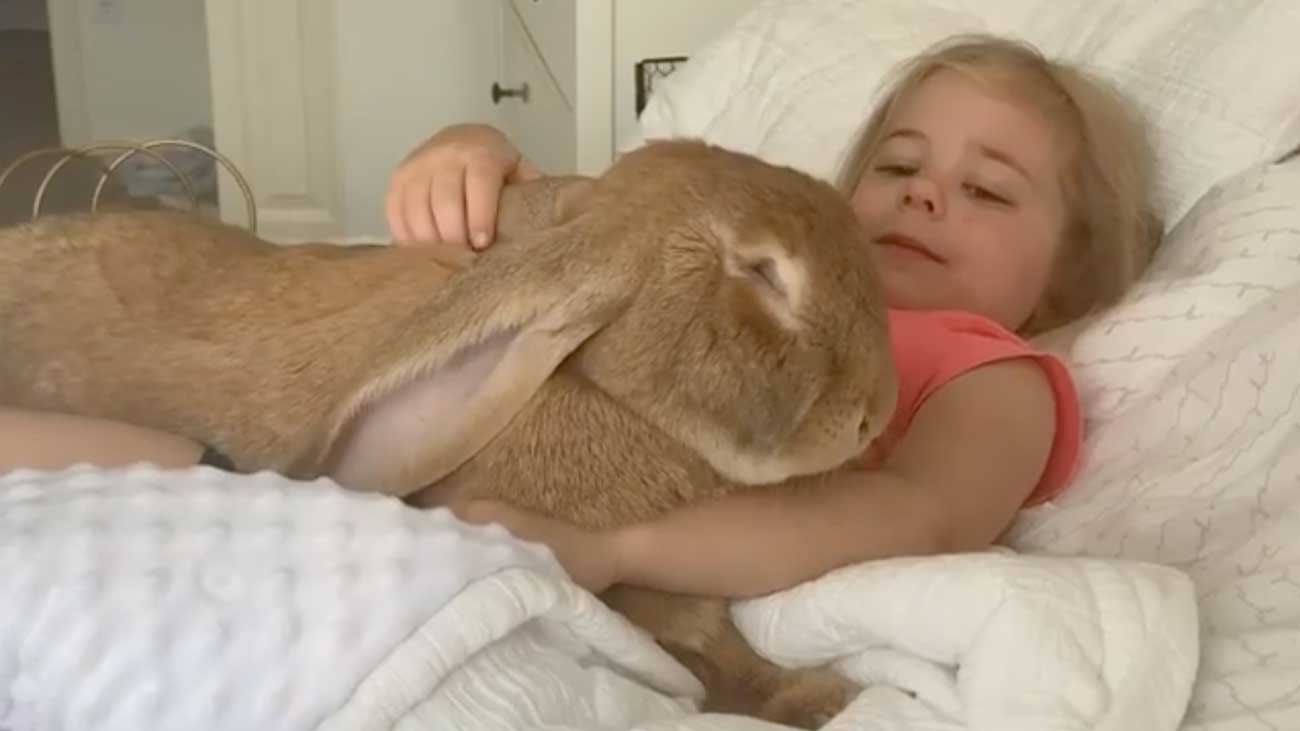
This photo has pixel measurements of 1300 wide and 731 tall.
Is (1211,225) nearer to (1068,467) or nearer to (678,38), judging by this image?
(1068,467)

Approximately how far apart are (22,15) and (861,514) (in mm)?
5407

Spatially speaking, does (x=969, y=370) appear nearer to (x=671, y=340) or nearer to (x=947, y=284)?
(x=947, y=284)

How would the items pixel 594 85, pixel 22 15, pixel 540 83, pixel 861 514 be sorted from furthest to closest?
pixel 22 15 < pixel 540 83 < pixel 594 85 < pixel 861 514

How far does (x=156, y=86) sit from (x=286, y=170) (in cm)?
71

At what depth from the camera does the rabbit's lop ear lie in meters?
0.83

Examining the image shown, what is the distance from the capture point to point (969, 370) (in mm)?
1142

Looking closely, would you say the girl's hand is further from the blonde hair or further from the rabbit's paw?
the blonde hair

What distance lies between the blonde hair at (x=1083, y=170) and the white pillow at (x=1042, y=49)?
37 millimetres

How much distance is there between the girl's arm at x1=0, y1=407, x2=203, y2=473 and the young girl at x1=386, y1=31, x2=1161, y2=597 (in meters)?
0.17

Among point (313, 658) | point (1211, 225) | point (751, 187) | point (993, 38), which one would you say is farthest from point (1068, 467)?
point (313, 658)

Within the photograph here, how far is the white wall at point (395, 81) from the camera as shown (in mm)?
3320

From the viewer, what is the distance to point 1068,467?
1.16 m

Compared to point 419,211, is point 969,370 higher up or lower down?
lower down

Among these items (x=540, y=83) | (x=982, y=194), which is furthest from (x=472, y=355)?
(x=540, y=83)
